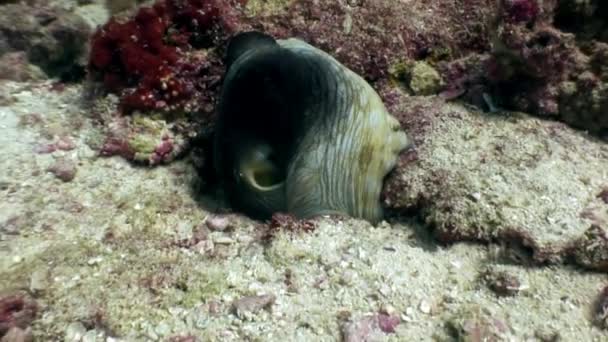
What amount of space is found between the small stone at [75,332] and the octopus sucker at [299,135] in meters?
1.81

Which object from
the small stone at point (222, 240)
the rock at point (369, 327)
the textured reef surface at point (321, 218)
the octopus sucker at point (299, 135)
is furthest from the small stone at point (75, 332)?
the octopus sucker at point (299, 135)

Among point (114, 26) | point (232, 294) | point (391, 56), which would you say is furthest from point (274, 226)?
point (114, 26)

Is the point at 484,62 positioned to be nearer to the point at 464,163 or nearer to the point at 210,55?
the point at 464,163

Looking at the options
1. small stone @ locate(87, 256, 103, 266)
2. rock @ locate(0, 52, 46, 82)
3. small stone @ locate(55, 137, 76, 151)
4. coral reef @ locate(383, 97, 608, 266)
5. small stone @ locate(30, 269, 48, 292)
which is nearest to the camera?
small stone @ locate(30, 269, 48, 292)

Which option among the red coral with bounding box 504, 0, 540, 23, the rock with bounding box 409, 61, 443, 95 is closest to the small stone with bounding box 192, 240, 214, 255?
the rock with bounding box 409, 61, 443, 95

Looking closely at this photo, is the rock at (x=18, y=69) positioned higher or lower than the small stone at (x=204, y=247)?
higher

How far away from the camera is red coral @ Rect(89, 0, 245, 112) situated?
15.7ft

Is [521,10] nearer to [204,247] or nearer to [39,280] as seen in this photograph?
[204,247]

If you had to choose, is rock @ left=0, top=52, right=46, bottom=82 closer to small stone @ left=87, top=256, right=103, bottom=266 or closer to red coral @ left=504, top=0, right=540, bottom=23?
small stone @ left=87, top=256, right=103, bottom=266

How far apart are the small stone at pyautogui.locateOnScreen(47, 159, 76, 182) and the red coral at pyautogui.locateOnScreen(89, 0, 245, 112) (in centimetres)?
83

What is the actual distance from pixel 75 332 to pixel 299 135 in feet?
7.45

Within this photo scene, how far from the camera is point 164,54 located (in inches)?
191

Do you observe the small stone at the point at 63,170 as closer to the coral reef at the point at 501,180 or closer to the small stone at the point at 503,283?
the coral reef at the point at 501,180

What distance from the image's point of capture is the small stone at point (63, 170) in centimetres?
426
